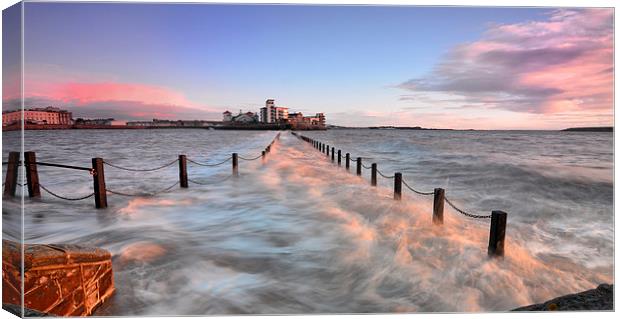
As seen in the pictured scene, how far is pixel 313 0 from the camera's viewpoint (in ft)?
12.5

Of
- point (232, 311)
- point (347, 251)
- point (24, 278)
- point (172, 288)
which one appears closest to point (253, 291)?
point (232, 311)

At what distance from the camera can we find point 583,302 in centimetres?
333

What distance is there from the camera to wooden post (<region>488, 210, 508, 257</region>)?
4168mm

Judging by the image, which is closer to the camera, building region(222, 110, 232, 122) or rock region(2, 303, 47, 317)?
rock region(2, 303, 47, 317)

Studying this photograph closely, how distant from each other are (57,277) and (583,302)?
4.49m

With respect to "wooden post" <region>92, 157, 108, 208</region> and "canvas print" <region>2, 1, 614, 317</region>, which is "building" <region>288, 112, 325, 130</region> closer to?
"canvas print" <region>2, 1, 614, 317</region>

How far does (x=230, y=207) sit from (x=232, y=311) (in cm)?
416

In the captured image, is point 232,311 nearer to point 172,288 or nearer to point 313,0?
point 172,288

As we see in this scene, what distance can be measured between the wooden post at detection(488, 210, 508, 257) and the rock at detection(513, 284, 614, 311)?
95 centimetres

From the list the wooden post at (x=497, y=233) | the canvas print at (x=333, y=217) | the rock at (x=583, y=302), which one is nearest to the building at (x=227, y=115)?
the canvas print at (x=333, y=217)

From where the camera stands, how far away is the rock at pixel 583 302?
3266 millimetres

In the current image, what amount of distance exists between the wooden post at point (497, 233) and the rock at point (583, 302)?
95 cm

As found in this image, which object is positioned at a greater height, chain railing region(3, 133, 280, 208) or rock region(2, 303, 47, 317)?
chain railing region(3, 133, 280, 208)

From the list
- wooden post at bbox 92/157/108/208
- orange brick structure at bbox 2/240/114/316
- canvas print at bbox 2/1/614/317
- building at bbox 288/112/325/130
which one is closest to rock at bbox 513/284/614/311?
canvas print at bbox 2/1/614/317
